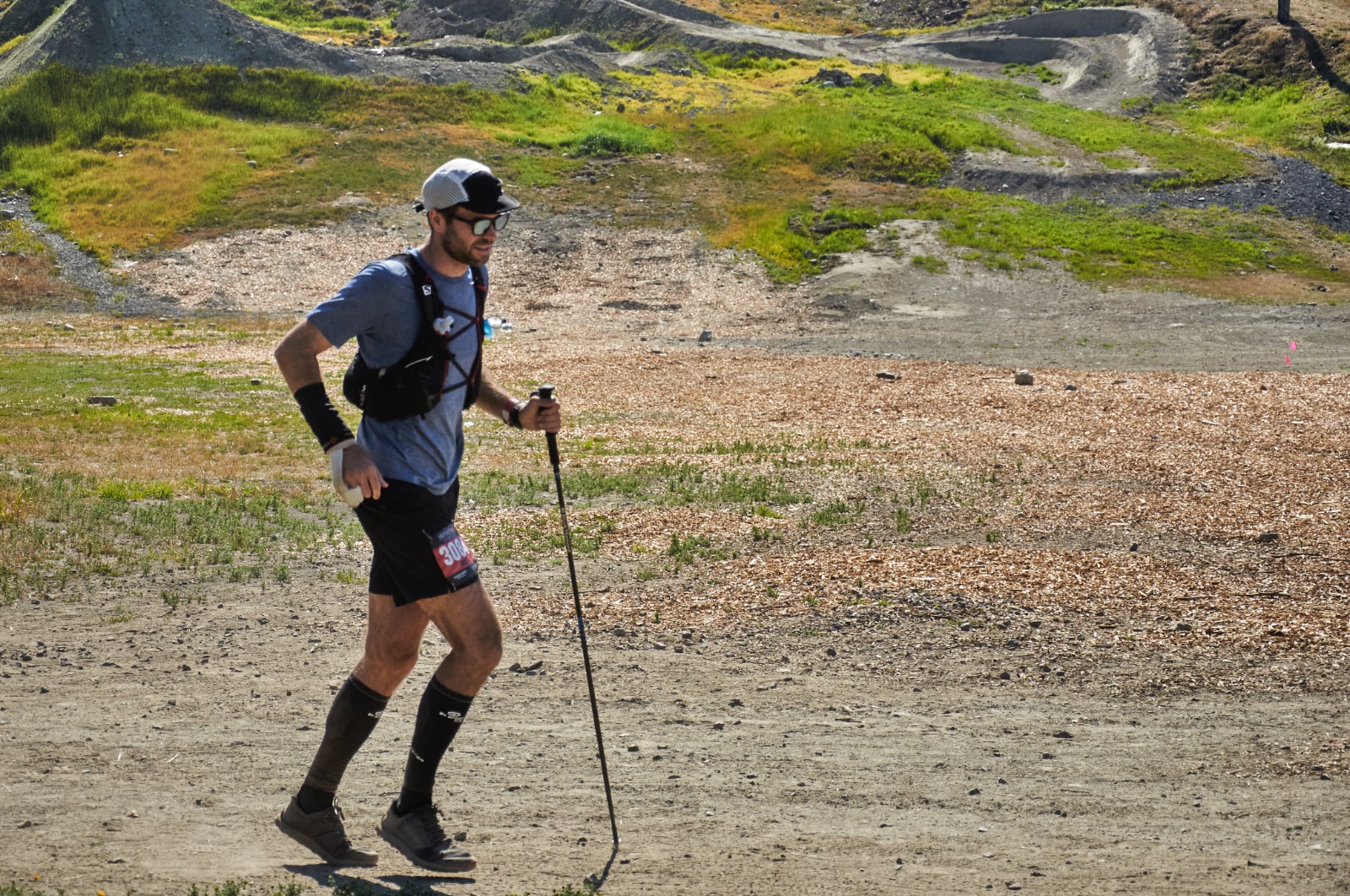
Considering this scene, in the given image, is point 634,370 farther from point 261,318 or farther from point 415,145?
point 415,145

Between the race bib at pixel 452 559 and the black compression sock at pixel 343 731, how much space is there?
26.8 inches

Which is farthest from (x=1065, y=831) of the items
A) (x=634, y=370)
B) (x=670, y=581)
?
(x=634, y=370)

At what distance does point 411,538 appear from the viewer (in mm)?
4492

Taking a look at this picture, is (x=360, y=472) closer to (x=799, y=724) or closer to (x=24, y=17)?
→ (x=799, y=724)

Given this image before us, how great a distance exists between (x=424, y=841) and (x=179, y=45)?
48068 millimetres

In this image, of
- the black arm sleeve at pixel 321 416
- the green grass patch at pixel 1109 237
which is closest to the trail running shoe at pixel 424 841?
the black arm sleeve at pixel 321 416

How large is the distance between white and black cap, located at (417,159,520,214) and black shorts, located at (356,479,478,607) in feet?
3.57

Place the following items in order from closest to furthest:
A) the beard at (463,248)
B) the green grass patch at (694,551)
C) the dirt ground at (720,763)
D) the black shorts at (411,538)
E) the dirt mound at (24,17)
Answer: the black shorts at (411,538), the beard at (463,248), the dirt ground at (720,763), the green grass patch at (694,551), the dirt mound at (24,17)

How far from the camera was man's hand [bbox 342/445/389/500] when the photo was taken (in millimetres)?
4238

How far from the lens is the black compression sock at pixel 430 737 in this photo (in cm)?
482

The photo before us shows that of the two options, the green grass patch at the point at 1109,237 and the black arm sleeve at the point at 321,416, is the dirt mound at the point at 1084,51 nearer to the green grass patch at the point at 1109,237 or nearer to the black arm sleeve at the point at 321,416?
the green grass patch at the point at 1109,237

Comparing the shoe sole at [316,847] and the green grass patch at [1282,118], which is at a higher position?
the green grass patch at [1282,118]

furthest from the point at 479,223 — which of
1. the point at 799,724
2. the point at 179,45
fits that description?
the point at 179,45

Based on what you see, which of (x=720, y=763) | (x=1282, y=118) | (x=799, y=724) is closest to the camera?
(x=720, y=763)
